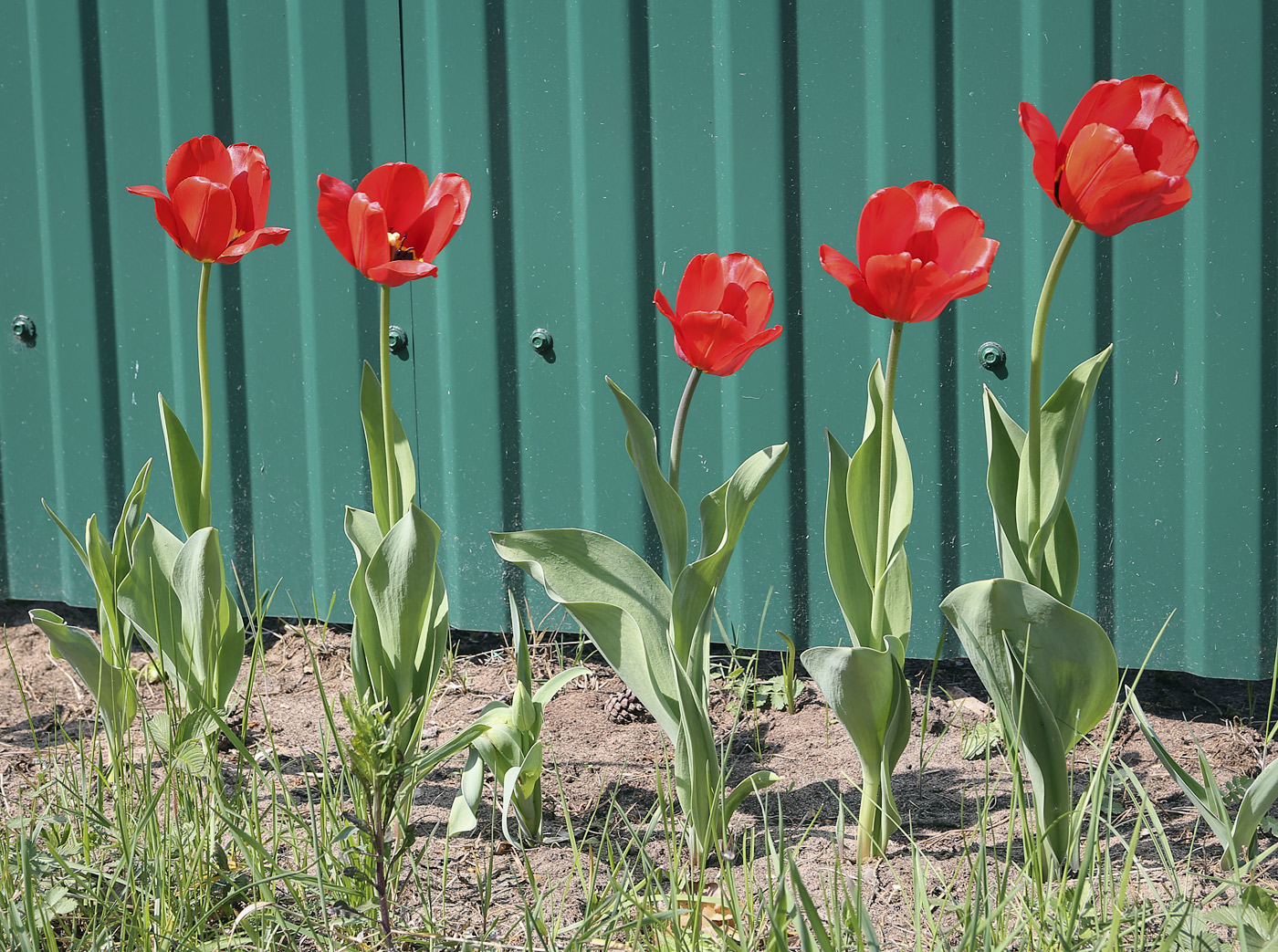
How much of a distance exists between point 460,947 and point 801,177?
5.24 ft

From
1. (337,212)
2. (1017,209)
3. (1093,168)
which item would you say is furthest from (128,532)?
(1017,209)

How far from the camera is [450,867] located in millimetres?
1603

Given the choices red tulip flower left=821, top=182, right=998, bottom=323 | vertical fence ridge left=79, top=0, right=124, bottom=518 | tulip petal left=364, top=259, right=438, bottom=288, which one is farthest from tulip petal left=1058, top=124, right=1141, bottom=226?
vertical fence ridge left=79, top=0, right=124, bottom=518

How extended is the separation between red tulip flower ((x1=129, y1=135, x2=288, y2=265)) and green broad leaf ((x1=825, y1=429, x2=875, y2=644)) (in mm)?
917

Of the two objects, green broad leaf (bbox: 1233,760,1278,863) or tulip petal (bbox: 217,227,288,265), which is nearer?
green broad leaf (bbox: 1233,760,1278,863)

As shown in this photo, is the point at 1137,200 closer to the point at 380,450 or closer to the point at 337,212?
the point at 337,212

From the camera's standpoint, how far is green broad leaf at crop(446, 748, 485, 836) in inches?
60.4

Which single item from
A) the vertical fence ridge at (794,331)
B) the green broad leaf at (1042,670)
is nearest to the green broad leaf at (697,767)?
the green broad leaf at (1042,670)

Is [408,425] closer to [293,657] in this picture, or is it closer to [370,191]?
[293,657]

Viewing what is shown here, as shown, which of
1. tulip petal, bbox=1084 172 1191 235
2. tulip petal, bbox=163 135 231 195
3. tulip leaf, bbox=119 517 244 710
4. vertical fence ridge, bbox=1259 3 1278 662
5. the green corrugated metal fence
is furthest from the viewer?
the green corrugated metal fence

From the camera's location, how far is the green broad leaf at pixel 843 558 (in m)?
1.55

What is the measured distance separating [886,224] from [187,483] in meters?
1.29

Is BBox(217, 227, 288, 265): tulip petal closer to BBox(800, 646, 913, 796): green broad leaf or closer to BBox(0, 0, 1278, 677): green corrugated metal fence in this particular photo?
BBox(0, 0, 1278, 677): green corrugated metal fence

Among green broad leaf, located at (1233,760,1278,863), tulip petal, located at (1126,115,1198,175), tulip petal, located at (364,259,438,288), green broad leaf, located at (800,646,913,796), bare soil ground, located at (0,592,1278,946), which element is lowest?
bare soil ground, located at (0,592,1278,946)
